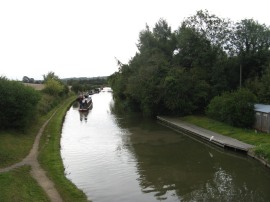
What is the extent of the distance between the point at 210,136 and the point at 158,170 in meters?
11.2

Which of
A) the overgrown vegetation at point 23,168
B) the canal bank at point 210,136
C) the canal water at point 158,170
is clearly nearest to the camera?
the overgrown vegetation at point 23,168

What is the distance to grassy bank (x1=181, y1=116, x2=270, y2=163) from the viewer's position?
23425 millimetres

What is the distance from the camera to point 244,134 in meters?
30.1

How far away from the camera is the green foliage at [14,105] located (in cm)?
2939

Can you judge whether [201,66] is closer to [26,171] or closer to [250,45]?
[250,45]

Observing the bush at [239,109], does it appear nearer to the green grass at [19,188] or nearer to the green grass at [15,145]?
the green grass at [15,145]

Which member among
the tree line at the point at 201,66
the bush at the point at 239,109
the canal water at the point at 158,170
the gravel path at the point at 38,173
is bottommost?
the canal water at the point at 158,170

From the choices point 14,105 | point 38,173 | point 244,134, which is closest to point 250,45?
point 244,134

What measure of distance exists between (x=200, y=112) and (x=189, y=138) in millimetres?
15260

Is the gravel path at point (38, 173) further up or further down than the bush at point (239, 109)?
further down

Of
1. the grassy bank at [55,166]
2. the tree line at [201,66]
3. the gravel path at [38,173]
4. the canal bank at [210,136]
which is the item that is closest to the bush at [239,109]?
the canal bank at [210,136]

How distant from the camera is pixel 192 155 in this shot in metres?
26.2

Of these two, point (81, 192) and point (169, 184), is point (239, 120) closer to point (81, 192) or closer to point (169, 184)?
point (169, 184)

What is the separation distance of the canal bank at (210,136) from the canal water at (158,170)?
65 centimetres
